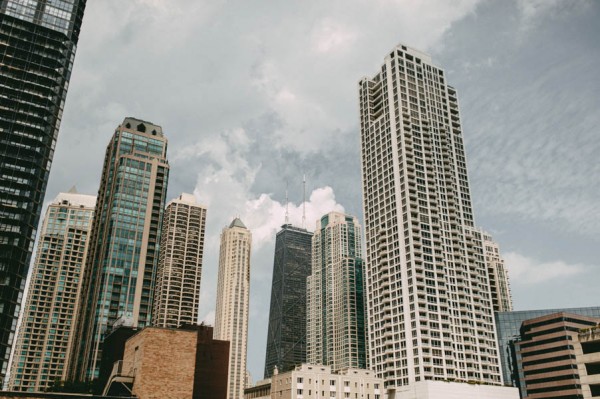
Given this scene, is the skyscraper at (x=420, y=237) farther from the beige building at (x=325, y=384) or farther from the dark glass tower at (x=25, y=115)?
the dark glass tower at (x=25, y=115)

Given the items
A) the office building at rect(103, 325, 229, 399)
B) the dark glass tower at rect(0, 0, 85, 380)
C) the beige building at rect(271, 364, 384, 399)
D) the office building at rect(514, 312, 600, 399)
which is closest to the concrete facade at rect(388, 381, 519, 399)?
the beige building at rect(271, 364, 384, 399)

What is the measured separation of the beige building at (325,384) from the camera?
139 metres

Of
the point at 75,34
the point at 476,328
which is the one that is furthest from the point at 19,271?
the point at 476,328

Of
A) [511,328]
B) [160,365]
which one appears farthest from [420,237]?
[160,365]

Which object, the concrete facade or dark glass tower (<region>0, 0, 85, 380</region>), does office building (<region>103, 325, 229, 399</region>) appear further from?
the concrete facade

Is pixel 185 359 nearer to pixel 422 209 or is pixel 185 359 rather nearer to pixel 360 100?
pixel 422 209

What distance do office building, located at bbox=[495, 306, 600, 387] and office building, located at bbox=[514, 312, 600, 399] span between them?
550 cm

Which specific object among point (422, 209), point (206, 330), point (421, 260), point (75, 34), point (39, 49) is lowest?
point (206, 330)

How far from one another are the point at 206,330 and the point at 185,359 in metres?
99.6

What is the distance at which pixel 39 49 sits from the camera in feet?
425

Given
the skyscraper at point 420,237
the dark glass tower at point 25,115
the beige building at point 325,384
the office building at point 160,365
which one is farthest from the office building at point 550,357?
the dark glass tower at point 25,115

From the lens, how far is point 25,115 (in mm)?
122562

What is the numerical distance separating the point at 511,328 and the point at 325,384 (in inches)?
3120

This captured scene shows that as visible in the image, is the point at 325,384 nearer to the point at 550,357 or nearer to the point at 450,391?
the point at 450,391
